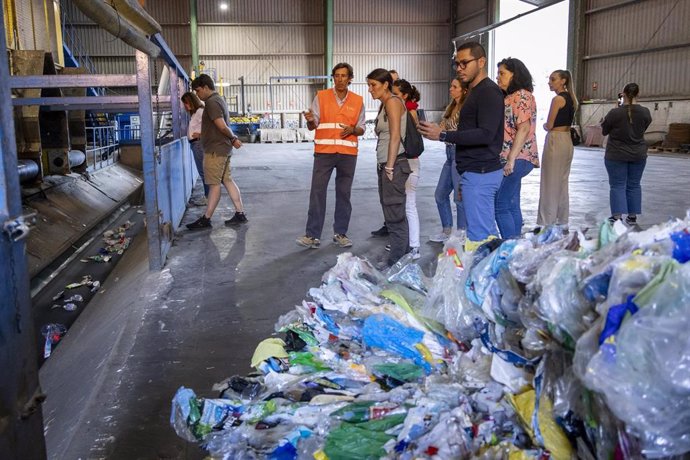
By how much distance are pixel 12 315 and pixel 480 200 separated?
2887 millimetres

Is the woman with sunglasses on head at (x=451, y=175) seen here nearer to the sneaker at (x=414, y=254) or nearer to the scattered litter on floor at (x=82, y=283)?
the sneaker at (x=414, y=254)

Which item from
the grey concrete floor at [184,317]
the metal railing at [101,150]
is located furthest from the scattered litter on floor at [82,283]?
the metal railing at [101,150]

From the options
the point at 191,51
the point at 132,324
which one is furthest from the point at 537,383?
the point at 191,51

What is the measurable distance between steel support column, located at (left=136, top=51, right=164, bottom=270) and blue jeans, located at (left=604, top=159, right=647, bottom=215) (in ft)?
13.9

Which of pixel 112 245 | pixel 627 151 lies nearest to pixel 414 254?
pixel 627 151

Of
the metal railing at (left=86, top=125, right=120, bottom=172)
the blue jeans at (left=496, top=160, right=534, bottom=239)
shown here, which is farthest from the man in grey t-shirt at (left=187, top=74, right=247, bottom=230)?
the metal railing at (left=86, top=125, right=120, bottom=172)

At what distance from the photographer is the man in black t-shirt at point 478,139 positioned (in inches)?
145

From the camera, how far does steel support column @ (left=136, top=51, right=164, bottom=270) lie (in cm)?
458

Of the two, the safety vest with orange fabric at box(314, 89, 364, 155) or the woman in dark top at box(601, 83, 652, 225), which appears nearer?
the safety vest with orange fabric at box(314, 89, 364, 155)

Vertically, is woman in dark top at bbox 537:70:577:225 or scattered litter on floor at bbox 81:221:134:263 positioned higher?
woman in dark top at bbox 537:70:577:225

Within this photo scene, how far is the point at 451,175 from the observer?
211 inches

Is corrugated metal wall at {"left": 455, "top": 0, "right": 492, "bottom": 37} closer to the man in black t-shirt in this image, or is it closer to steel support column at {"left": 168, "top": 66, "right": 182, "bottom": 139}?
steel support column at {"left": 168, "top": 66, "right": 182, "bottom": 139}

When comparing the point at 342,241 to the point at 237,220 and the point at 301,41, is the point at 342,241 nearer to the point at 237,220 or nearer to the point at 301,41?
the point at 237,220

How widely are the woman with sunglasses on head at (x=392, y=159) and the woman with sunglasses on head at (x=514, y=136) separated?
0.76 metres
